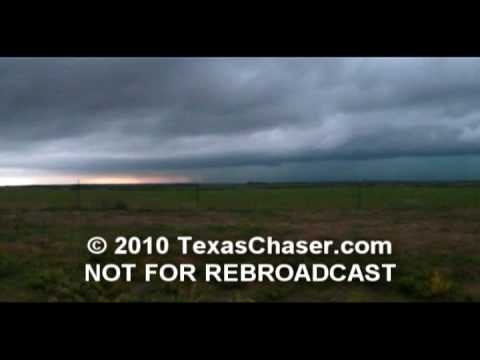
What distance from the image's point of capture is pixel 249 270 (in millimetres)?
3992

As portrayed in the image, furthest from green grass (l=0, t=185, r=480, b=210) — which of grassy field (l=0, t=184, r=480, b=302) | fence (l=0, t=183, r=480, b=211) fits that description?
grassy field (l=0, t=184, r=480, b=302)

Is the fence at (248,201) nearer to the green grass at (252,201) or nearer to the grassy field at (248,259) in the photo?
the green grass at (252,201)

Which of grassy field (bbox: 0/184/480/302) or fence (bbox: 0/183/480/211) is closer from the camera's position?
grassy field (bbox: 0/184/480/302)

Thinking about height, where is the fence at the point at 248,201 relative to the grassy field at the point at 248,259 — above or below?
above

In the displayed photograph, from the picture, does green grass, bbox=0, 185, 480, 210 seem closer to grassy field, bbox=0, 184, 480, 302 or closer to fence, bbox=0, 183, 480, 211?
fence, bbox=0, 183, 480, 211

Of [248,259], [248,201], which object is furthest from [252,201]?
[248,259]

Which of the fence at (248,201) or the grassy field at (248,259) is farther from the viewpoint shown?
the fence at (248,201)

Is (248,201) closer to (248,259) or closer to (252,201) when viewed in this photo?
(252,201)

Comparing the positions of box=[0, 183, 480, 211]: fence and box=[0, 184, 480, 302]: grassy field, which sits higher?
box=[0, 183, 480, 211]: fence

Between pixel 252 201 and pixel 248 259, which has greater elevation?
pixel 252 201

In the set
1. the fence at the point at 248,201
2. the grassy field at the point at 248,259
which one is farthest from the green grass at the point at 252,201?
the grassy field at the point at 248,259
